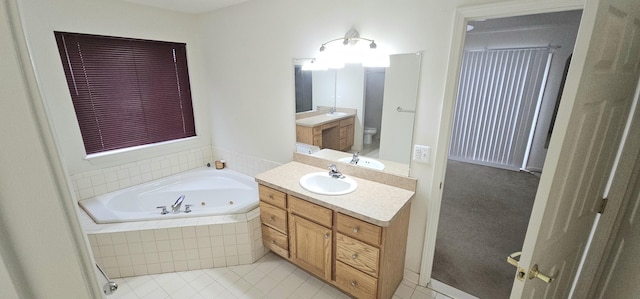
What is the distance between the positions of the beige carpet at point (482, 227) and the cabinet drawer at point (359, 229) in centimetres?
96

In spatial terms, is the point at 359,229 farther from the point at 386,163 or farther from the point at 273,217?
the point at 273,217

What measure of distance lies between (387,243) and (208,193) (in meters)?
2.16

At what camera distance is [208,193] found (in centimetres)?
301

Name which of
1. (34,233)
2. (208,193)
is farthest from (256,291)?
(34,233)

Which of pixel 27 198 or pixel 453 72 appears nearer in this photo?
pixel 27 198

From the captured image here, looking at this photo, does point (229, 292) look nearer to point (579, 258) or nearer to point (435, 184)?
point (435, 184)

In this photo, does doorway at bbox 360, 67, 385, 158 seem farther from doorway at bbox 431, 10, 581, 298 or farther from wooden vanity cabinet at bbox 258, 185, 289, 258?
doorway at bbox 431, 10, 581, 298

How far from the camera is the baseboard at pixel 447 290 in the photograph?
2.00m

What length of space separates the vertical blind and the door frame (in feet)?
10.8

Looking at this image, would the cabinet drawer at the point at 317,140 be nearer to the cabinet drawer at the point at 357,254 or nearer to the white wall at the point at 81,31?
the cabinet drawer at the point at 357,254

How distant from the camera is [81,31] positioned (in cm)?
228

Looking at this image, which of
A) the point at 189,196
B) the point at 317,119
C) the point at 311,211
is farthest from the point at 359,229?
the point at 189,196

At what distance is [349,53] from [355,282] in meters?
1.69

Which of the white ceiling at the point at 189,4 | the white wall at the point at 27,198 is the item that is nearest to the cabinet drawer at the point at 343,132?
the white ceiling at the point at 189,4
